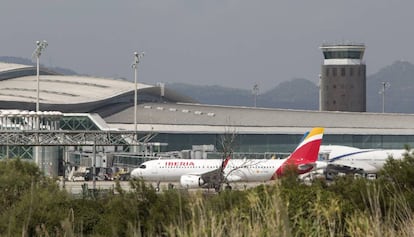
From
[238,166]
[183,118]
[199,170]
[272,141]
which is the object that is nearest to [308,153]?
[238,166]

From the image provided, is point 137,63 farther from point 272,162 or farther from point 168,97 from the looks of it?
point 168,97

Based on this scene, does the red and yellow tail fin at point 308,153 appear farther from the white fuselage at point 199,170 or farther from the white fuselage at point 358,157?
the white fuselage at point 358,157

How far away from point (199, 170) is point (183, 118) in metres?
59.5

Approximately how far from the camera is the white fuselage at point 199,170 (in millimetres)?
92750

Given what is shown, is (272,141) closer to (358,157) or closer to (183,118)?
(183,118)

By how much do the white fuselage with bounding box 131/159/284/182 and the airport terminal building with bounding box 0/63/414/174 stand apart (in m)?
39.0

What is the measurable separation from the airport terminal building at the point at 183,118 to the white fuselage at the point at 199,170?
128 feet

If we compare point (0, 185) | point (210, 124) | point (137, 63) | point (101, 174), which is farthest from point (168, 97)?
point (0, 185)

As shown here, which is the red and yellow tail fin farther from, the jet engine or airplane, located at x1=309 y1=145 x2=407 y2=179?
airplane, located at x1=309 y1=145 x2=407 y2=179

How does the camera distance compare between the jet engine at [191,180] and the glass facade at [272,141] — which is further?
the glass facade at [272,141]

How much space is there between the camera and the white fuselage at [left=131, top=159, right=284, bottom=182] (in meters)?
92.8

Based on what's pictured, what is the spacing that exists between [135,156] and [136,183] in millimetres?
81191

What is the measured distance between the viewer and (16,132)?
8512cm

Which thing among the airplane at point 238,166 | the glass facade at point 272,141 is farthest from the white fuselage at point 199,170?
the glass facade at point 272,141
